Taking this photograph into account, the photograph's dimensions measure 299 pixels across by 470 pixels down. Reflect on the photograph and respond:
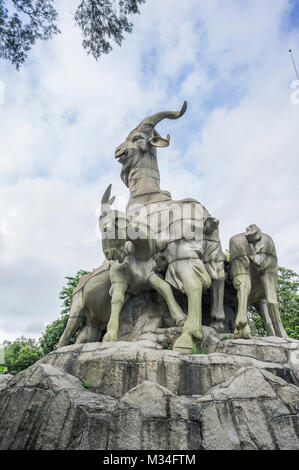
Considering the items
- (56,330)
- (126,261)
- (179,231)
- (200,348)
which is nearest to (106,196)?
(126,261)

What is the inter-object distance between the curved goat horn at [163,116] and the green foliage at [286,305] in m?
11.5

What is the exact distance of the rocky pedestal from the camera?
300cm

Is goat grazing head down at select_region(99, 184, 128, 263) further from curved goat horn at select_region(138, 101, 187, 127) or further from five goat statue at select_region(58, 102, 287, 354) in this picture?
curved goat horn at select_region(138, 101, 187, 127)

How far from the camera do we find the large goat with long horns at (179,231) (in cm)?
567

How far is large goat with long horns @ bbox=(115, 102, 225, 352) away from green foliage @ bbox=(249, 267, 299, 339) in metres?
11.5

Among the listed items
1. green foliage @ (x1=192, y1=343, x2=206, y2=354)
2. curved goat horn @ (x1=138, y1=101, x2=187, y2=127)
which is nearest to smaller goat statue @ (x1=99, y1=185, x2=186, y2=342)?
green foliage @ (x1=192, y1=343, x2=206, y2=354)

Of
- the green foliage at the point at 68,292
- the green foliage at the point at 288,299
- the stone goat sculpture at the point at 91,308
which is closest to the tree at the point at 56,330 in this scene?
the green foliage at the point at 68,292

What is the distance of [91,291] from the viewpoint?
6.62 m

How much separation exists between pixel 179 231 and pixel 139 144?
3.03 m
